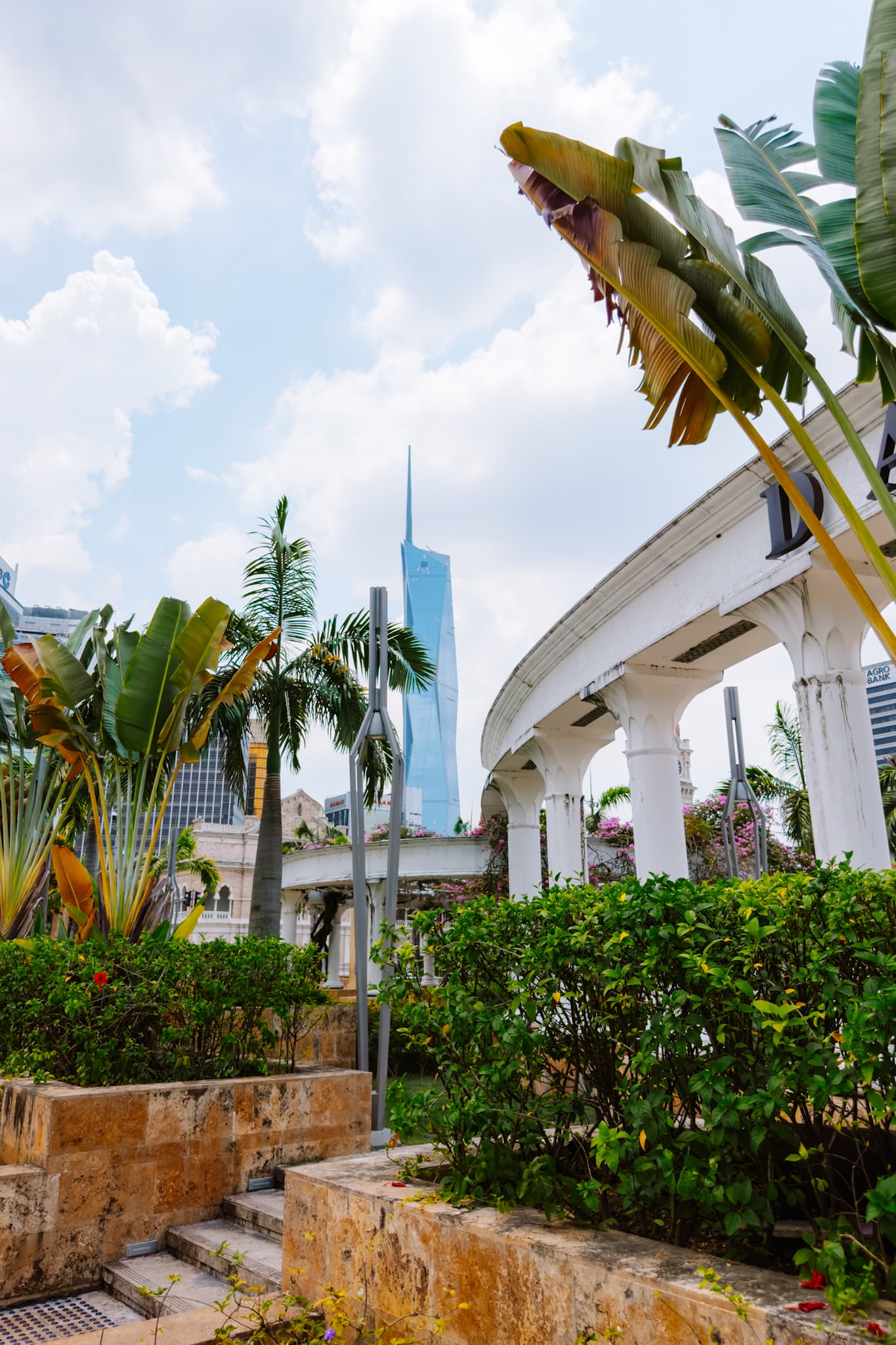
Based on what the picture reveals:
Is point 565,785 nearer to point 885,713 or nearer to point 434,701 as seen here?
point 434,701

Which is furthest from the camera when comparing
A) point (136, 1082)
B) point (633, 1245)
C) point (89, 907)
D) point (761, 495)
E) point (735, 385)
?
point (89, 907)

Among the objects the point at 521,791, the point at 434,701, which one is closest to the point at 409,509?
the point at 434,701

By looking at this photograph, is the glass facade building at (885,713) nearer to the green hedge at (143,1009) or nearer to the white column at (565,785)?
the white column at (565,785)

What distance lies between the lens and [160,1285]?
414cm

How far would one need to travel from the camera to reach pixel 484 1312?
2.51 meters

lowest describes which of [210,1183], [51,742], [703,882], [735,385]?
[210,1183]

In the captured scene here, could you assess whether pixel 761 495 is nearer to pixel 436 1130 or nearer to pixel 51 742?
pixel 436 1130

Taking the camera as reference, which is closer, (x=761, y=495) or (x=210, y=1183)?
(x=210, y=1183)

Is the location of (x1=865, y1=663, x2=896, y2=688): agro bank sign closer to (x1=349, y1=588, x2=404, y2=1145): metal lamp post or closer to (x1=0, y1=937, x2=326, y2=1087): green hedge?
(x1=349, y1=588, x2=404, y2=1145): metal lamp post

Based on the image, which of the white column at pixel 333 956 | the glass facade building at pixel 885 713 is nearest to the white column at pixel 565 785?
the white column at pixel 333 956

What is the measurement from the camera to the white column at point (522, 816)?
45.6 ft

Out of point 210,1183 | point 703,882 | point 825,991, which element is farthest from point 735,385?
point 210,1183

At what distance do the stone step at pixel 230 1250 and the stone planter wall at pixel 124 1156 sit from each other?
0.43 feet

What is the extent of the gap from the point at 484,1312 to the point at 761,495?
554 centimetres
